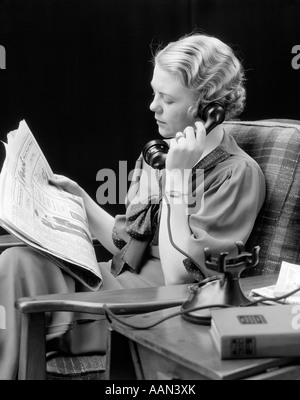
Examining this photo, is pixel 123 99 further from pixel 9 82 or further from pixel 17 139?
pixel 17 139

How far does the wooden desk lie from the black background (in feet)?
5.07

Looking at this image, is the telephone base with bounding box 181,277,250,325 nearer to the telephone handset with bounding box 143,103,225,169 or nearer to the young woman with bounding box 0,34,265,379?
the young woman with bounding box 0,34,265,379

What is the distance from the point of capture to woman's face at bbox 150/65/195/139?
6.03 feet

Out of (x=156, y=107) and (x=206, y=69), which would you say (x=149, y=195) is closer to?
(x=156, y=107)

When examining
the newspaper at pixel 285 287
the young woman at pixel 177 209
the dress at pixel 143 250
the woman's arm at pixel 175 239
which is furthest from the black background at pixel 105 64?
the newspaper at pixel 285 287

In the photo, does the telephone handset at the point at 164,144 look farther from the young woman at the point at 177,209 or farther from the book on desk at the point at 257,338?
the book on desk at the point at 257,338

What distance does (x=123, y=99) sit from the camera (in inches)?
109

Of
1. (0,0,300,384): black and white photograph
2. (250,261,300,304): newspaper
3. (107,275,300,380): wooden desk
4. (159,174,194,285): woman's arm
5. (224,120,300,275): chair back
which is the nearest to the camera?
(107,275,300,380): wooden desk

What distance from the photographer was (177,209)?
5.45 feet

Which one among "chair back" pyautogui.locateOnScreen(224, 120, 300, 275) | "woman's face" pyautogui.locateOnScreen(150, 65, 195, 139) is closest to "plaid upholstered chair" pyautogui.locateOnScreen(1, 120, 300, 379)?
"chair back" pyautogui.locateOnScreen(224, 120, 300, 275)

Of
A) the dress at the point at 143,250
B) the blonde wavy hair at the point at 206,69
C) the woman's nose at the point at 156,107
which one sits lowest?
the dress at the point at 143,250

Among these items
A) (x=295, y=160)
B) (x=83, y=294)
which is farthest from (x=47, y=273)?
(x=295, y=160)

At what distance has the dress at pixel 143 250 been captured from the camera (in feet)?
5.07

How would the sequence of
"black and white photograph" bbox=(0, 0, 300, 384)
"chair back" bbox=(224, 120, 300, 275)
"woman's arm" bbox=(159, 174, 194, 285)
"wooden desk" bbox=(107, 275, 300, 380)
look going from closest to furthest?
"wooden desk" bbox=(107, 275, 300, 380), "black and white photograph" bbox=(0, 0, 300, 384), "woman's arm" bbox=(159, 174, 194, 285), "chair back" bbox=(224, 120, 300, 275)
